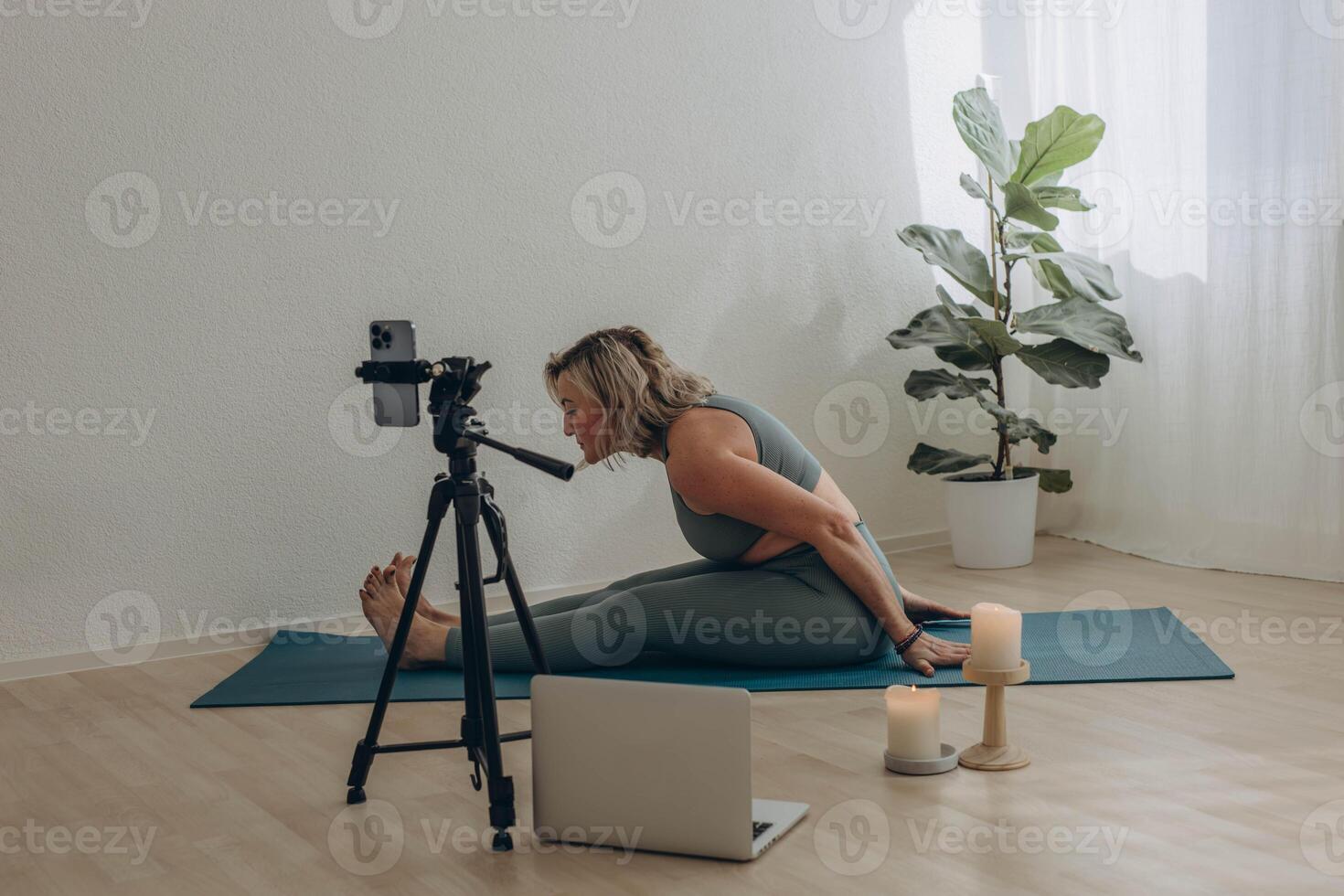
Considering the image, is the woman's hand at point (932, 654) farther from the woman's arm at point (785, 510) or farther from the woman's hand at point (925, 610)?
the woman's hand at point (925, 610)

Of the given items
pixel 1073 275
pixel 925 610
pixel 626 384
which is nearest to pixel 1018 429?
pixel 1073 275

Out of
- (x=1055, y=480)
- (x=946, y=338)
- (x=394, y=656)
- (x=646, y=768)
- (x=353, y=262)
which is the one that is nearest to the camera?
(x=646, y=768)

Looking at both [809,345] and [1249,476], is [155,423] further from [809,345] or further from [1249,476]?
[1249,476]

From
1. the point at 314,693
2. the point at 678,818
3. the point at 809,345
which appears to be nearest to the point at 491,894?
the point at 678,818

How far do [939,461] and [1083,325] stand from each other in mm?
566

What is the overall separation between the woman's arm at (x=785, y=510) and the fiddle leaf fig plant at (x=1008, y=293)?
50.2 inches

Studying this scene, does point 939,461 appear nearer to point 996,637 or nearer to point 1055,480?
point 1055,480

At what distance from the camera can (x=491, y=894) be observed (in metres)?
1.61

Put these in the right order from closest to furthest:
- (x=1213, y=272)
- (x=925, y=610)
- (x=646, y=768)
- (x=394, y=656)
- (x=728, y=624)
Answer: (x=646, y=768)
(x=394, y=656)
(x=728, y=624)
(x=925, y=610)
(x=1213, y=272)

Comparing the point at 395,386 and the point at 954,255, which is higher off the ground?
the point at 954,255

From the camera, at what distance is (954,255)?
3789 mm

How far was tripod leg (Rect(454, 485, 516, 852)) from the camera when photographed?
1761 millimetres

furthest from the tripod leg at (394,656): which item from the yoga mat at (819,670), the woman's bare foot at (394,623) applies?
the woman's bare foot at (394,623)

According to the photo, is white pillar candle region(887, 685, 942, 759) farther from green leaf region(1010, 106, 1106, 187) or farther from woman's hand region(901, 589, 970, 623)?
green leaf region(1010, 106, 1106, 187)
